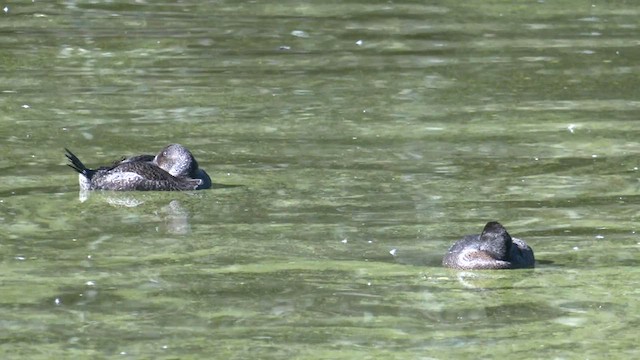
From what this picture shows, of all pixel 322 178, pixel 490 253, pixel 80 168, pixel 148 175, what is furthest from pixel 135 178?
pixel 490 253

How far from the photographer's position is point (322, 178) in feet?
34.4

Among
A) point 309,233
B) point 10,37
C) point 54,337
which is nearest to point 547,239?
point 309,233

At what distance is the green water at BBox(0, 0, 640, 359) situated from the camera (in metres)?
7.46

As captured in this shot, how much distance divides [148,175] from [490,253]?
278cm

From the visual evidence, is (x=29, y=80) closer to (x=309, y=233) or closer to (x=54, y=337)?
(x=309, y=233)

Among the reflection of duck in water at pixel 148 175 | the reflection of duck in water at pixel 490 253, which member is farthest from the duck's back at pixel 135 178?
the reflection of duck in water at pixel 490 253

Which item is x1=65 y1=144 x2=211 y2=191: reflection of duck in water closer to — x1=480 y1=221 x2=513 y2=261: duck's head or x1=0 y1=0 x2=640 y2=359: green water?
x1=0 y1=0 x2=640 y2=359: green water

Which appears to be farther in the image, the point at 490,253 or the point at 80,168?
the point at 80,168

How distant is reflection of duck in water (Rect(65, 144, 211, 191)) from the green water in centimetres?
9

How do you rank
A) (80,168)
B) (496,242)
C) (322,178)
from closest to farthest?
(496,242)
(80,168)
(322,178)

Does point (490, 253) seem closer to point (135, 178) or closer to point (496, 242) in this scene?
point (496, 242)

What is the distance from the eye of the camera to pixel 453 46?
15156 mm

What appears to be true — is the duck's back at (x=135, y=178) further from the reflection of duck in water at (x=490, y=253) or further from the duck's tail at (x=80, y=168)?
the reflection of duck in water at (x=490, y=253)

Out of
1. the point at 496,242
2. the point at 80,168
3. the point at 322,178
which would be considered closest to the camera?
the point at 496,242
